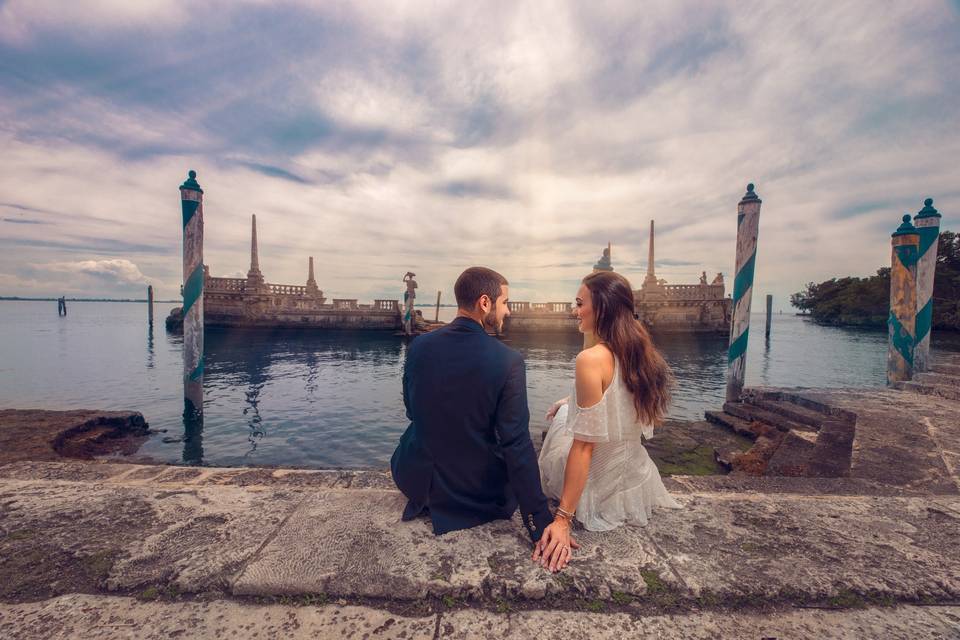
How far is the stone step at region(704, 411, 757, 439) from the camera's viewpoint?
600cm

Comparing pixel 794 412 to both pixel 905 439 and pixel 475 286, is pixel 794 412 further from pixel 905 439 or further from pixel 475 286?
pixel 475 286

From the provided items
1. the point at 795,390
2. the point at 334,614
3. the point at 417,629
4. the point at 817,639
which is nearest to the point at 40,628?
the point at 334,614

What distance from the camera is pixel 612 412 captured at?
1906 mm

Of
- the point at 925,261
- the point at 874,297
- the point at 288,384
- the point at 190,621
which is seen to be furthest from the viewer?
the point at 874,297

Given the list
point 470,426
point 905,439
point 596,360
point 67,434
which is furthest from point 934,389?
point 67,434

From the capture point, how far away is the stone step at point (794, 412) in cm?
511

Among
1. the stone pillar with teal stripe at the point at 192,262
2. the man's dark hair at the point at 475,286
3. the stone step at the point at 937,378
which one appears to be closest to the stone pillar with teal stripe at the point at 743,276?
the stone step at the point at 937,378

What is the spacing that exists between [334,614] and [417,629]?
0.98 feet

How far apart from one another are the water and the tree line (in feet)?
33.8

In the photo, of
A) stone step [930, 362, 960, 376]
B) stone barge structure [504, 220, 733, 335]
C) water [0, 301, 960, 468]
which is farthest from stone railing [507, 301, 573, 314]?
stone step [930, 362, 960, 376]

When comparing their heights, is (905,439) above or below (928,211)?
below

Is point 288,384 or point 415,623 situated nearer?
point 415,623

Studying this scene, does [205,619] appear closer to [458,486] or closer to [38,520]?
[458,486]

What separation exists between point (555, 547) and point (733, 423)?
615cm
